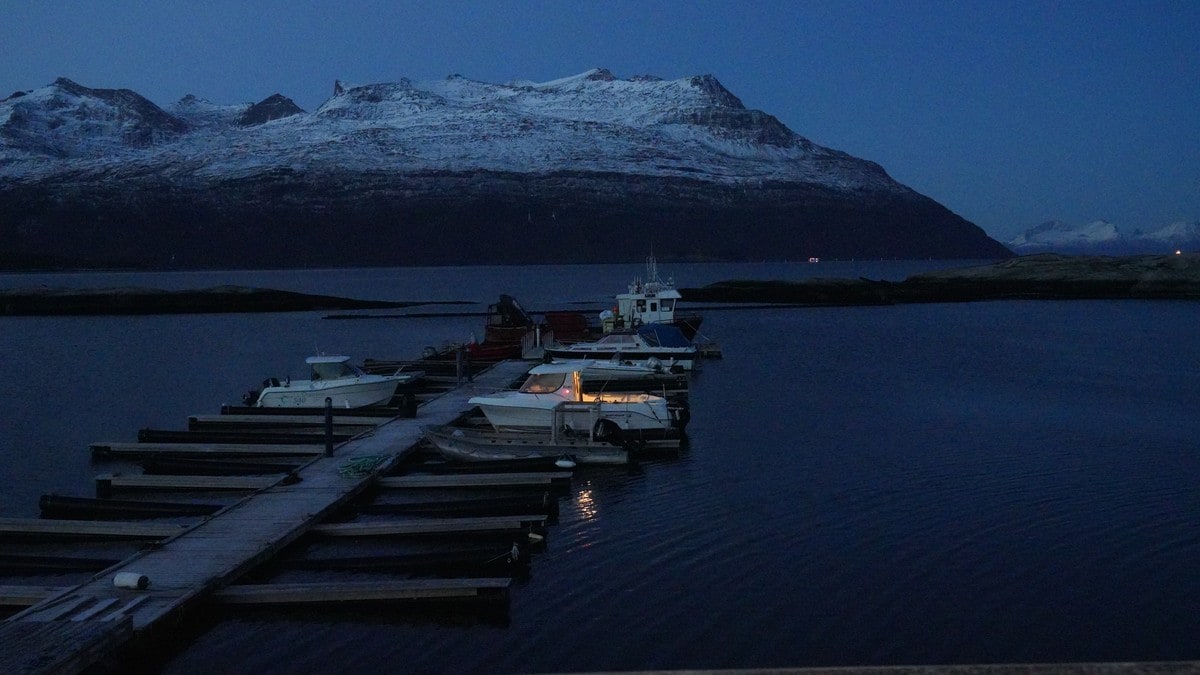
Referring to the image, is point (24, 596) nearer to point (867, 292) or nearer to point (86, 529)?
point (86, 529)

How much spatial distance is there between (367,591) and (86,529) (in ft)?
20.6

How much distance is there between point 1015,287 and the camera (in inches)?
5007

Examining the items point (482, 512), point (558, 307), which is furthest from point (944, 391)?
point (558, 307)

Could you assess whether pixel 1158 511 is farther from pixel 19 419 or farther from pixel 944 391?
pixel 19 419

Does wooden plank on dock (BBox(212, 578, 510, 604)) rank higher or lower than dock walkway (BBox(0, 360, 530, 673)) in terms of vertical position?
lower

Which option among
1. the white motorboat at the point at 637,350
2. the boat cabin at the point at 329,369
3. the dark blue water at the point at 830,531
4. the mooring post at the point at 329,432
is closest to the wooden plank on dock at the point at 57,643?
the dark blue water at the point at 830,531

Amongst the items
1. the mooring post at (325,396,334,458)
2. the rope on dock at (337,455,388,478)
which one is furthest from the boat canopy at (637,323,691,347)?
the rope on dock at (337,455,388,478)

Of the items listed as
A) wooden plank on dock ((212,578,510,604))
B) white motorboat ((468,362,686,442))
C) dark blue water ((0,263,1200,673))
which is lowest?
dark blue water ((0,263,1200,673))

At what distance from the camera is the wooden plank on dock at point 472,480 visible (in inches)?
871

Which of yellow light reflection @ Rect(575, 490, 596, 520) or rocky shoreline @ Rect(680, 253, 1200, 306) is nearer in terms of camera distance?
yellow light reflection @ Rect(575, 490, 596, 520)

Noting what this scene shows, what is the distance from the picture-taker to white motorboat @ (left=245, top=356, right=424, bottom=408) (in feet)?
106

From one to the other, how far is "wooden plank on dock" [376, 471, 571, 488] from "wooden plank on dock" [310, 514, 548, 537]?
148 inches

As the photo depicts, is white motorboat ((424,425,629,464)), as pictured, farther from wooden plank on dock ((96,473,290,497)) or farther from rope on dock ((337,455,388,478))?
wooden plank on dock ((96,473,290,497))

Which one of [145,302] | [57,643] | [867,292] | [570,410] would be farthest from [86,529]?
[867,292]
